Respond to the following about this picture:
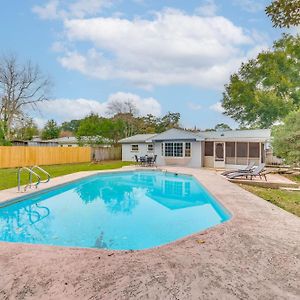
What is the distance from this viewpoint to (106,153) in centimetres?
3134

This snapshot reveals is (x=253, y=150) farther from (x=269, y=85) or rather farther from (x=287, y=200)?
(x=287, y=200)

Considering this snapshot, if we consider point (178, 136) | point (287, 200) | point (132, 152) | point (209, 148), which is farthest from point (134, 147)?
point (287, 200)

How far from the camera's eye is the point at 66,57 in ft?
61.6

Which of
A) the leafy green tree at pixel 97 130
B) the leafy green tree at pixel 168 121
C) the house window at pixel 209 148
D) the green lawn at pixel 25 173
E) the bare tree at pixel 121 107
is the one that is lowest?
the green lawn at pixel 25 173

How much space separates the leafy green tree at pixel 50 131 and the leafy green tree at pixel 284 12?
4920 centimetres

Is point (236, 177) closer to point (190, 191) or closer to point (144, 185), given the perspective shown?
point (190, 191)

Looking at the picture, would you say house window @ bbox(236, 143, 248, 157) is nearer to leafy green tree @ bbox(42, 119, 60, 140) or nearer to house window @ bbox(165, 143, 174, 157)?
house window @ bbox(165, 143, 174, 157)

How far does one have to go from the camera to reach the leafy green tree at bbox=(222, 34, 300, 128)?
99.0 feet

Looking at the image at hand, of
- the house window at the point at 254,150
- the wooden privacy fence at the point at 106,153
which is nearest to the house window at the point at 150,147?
the wooden privacy fence at the point at 106,153

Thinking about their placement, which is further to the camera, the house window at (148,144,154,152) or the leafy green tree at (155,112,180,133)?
the leafy green tree at (155,112,180,133)

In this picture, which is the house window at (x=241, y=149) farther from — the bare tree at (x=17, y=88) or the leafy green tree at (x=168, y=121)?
the bare tree at (x=17, y=88)

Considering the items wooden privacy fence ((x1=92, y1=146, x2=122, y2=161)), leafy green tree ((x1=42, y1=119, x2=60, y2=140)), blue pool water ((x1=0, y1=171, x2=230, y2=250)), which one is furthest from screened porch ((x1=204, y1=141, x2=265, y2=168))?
leafy green tree ((x1=42, y1=119, x2=60, y2=140))

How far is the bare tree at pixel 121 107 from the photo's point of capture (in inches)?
1699

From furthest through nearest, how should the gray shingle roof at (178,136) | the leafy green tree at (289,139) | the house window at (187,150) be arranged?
the house window at (187,150)
the gray shingle roof at (178,136)
the leafy green tree at (289,139)
